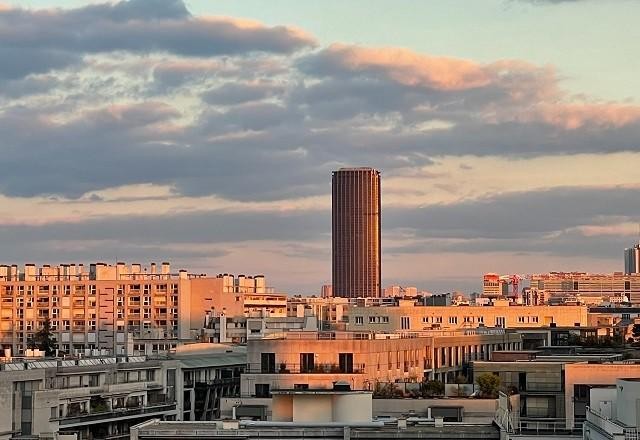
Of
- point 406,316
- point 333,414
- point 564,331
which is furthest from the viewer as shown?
point 406,316

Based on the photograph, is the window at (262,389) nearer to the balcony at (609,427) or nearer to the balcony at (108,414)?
the balcony at (108,414)

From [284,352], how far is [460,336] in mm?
38632

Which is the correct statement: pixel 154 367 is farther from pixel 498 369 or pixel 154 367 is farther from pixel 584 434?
pixel 584 434

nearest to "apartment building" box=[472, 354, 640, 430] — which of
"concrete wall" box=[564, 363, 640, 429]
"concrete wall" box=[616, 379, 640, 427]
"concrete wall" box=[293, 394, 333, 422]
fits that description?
"concrete wall" box=[564, 363, 640, 429]

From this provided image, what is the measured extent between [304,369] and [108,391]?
694 inches

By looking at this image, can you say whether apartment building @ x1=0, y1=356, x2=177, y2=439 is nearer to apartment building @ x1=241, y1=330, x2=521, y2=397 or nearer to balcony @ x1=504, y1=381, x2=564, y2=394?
apartment building @ x1=241, y1=330, x2=521, y2=397

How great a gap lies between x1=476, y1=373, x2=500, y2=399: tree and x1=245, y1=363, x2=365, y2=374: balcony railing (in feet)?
41.9

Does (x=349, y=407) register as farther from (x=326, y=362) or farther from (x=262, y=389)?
(x=326, y=362)

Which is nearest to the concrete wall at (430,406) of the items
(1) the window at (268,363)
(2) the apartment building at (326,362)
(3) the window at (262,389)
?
(2) the apartment building at (326,362)

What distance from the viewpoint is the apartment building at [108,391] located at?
96750 millimetres

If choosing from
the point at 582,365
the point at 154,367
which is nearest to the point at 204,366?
the point at 154,367

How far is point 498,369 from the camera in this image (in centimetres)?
9725

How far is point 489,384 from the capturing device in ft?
294

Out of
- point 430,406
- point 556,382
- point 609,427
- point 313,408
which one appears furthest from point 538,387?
point 609,427
